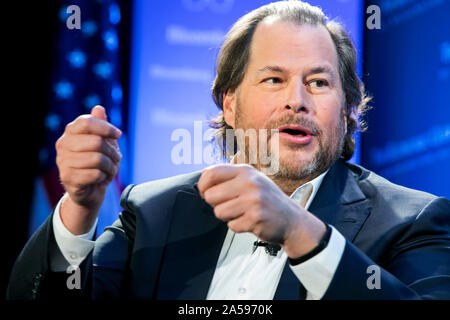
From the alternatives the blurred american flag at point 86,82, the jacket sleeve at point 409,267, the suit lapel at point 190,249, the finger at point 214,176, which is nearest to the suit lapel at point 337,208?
the jacket sleeve at point 409,267

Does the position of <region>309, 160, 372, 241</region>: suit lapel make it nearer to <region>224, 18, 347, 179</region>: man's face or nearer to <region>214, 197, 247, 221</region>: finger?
<region>224, 18, 347, 179</region>: man's face

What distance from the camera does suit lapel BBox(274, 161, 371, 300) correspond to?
150cm

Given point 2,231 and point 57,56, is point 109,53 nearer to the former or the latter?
point 57,56

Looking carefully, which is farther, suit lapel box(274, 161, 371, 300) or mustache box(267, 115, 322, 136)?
mustache box(267, 115, 322, 136)

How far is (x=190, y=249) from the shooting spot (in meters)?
1.65

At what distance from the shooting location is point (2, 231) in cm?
253

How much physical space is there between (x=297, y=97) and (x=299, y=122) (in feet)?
0.27

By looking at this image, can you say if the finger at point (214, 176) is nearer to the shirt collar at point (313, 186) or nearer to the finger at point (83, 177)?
the finger at point (83, 177)

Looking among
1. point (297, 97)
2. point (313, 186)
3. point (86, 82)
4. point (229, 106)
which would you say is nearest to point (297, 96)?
point (297, 97)

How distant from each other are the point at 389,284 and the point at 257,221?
0.38 metres

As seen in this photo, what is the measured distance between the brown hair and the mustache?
0.37 meters

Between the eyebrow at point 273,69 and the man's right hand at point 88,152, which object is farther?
the eyebrow at point 273,69

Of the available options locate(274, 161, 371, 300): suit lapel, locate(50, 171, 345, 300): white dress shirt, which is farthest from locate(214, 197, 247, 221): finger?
locate(274, 161, 371, 300): suit lapel

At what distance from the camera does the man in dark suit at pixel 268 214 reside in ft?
3.98
